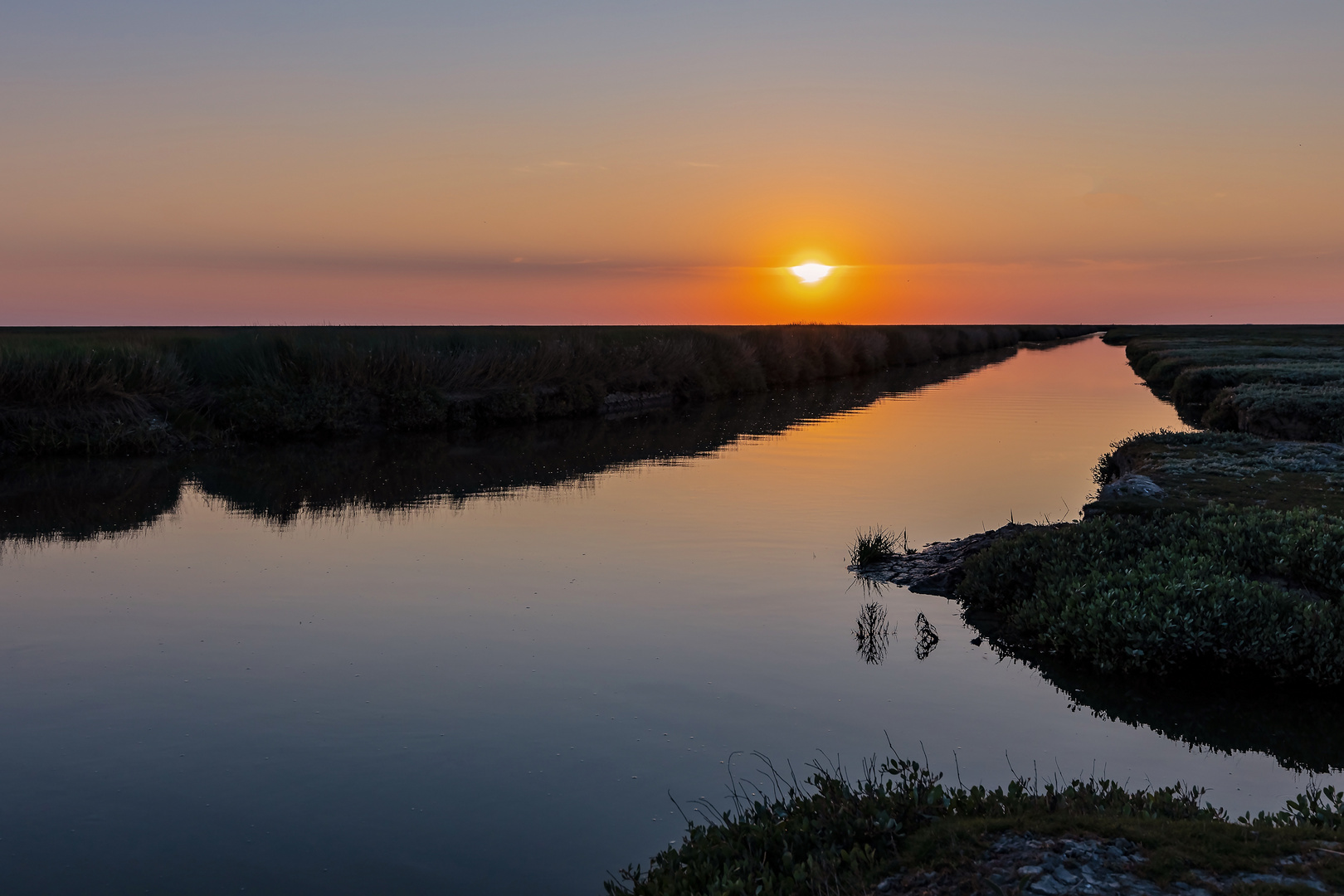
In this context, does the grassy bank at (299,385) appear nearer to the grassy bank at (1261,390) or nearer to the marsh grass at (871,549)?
the marsh grass at (871,549)

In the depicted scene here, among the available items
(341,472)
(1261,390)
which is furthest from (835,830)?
(1261,390)

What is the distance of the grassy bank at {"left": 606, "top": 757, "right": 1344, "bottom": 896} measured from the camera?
4363 millimetres

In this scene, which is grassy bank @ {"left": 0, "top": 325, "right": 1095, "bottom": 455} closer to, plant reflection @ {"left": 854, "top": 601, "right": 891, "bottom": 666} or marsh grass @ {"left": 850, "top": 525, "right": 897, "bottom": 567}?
marsh grass @ {"left": 850, "top": 525, "right": 897, "bottom": 567}

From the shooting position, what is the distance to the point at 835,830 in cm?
492

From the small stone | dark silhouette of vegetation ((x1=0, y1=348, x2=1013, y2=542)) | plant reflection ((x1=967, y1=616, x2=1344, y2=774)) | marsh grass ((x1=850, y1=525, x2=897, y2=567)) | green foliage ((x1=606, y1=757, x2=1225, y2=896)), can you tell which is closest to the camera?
the small stone

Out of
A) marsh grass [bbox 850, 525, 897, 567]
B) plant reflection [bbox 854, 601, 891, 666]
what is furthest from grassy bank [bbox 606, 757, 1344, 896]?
marsh grass [bbox 850, 525, 897, 567]

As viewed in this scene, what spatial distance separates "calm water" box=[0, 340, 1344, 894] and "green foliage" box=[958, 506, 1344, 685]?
46 centimetres

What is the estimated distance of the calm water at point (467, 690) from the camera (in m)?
6.14

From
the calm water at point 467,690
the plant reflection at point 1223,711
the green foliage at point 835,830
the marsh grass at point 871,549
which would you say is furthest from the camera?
the marsh grass at point 871,549

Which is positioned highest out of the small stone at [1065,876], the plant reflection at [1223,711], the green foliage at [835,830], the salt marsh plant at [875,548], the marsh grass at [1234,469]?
the marsh grass at [1234,469]

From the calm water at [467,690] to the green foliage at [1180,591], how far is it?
463 millimetres

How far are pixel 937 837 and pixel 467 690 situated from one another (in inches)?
185

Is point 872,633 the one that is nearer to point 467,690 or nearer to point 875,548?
point 875,548

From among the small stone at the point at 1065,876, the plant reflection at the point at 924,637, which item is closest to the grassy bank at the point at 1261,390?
the plant reflection at the point at 924,637
